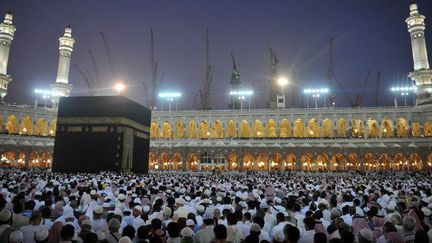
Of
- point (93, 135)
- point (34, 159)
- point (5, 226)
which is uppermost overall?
point (93, 135)

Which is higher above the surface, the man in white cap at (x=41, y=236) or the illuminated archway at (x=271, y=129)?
the illuminated archway at (x=271, y=129)

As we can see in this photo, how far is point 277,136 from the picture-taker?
42.6 metres

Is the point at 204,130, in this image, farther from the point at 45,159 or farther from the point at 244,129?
the point at 45,159

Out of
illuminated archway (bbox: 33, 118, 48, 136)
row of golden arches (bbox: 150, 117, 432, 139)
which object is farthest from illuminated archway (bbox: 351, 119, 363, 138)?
illuminated archway (bbox: 33, 118, 48, 136)

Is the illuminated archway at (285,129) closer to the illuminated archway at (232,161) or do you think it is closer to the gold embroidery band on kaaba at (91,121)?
the illuminated archway at (232,161)

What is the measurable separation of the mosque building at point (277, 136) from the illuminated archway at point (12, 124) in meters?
0.12

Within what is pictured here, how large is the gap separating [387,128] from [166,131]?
3019 cm

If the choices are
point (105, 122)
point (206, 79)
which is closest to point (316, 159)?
point (105, 122)

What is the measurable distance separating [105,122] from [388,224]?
21.8 meters

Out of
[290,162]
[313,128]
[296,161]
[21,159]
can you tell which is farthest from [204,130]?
[21,159]

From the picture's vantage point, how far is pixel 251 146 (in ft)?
138

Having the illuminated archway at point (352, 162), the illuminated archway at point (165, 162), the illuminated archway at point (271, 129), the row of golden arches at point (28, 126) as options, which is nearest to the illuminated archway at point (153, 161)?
the illuminated archway at point (165, 162)

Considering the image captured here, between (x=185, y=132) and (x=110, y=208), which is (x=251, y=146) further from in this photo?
(x=110, y=208)

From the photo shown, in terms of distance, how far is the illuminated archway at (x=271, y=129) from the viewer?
44.3 m
